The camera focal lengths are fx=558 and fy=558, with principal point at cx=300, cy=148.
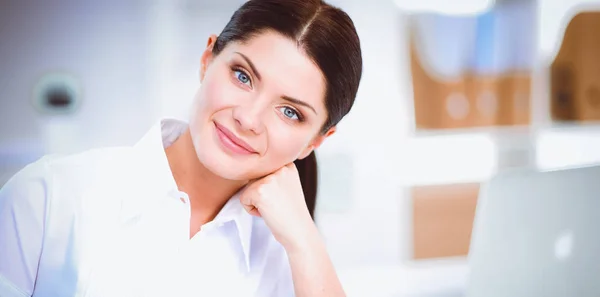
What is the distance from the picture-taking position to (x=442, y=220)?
7.74 ft

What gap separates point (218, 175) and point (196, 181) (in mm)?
45

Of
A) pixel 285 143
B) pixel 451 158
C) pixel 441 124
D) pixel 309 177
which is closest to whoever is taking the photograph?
pixel 285 143

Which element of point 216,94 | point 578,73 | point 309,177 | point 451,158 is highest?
point 216,94

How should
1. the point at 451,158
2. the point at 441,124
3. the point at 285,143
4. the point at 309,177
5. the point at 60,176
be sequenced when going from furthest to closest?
1. the point at 451,158
2. the point at 441,124
3. the point at 309,177
4. the point at 285,143
5. the point at 60,176

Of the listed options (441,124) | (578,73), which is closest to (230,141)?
(441,124)

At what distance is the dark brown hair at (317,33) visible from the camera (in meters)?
0.93

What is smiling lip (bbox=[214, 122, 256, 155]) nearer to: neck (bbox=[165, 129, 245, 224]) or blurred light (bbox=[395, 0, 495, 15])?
neck (bbox=[165, 129, 245, 224])

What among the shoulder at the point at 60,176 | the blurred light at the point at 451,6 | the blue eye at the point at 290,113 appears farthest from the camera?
the blurred light at the point at 451,6

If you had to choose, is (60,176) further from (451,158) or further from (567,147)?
(567,147)

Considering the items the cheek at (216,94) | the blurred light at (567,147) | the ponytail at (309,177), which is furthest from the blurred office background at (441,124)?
the cheek at (216,94)

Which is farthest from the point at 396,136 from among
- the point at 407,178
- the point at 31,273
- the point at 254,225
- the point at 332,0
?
the point at 31,273

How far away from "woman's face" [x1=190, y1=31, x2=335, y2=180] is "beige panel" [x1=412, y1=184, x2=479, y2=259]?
141 cm

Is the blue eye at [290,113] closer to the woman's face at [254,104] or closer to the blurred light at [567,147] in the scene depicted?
the woman's face at [254,104]

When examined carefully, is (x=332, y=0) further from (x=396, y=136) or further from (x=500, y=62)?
(x=500, y=62)
